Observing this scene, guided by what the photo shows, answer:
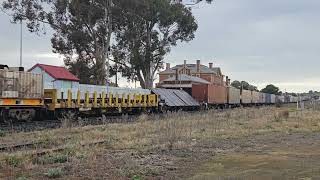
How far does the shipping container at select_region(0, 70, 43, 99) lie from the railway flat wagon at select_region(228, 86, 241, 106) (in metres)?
34.5

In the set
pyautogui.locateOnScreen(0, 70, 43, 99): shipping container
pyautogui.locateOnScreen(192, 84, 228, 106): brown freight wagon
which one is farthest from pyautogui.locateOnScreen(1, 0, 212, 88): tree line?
pyautogui.locateOnScreen(0, 70, 43, 99): shipping container

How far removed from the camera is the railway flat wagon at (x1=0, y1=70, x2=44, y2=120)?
2325 centimetres

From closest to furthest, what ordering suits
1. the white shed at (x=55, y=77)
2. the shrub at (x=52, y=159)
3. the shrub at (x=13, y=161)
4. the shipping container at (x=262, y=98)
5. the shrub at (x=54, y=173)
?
the shrub at (x=54, y=173)
the shrub at (x=13, y=161)
the shrub at (x=52, y=159)
the white shed at (x=55, y=77)
the shipping container at (x=262, y=98)

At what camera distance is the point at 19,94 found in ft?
79.3

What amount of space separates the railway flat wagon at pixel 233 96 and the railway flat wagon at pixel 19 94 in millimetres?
34544

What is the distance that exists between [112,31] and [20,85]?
24567 mm

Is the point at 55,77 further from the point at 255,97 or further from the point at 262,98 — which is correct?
the point at 262,98

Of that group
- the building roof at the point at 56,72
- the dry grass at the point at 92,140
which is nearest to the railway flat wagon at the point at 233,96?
the building roof at the point at 56,72

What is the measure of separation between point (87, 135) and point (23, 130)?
151 inches

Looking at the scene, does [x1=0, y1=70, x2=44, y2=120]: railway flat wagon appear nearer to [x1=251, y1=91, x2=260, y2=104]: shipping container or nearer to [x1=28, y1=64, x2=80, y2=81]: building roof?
[x1=28, y1=64, x2=80, y2=81]: building roof

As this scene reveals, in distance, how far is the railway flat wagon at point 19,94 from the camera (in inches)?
915

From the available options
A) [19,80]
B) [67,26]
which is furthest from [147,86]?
[19,80]

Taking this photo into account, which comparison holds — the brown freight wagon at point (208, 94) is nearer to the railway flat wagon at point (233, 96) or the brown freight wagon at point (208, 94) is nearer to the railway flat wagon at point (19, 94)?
the railway flat wagon at point (233, 96)

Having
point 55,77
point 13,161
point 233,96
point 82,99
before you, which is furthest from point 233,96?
point 13,161
